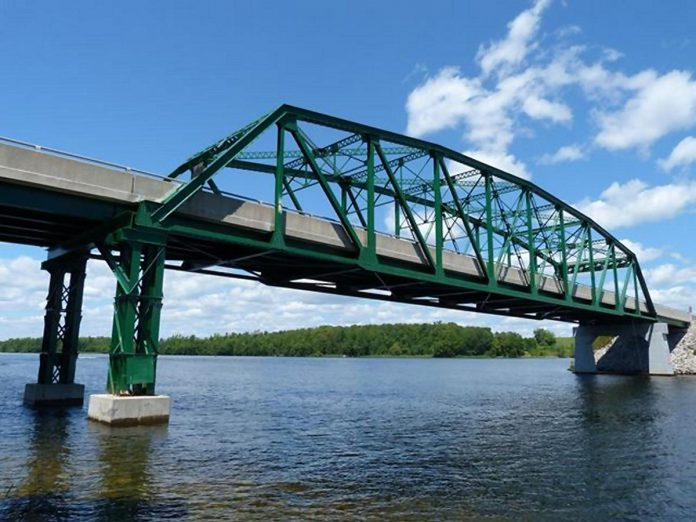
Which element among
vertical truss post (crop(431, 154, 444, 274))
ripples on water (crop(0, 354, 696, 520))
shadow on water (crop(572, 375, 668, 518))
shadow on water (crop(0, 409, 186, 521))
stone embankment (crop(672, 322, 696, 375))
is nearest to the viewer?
shadow on water (crop(0, 409, 186, 521))

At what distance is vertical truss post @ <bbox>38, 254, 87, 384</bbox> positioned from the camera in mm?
35000

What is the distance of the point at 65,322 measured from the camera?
35.6 m

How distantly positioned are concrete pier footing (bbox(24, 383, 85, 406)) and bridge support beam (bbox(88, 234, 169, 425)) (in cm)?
860

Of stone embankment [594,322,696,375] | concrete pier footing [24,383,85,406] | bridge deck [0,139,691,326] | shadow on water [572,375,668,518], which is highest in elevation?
bridge deck [0,139,691,326]

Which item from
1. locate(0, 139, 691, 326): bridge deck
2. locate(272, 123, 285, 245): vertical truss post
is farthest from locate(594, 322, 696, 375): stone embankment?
locate(272, 123, 285, 245): vertical truss post

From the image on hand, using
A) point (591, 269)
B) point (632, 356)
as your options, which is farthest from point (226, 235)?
point (632, 356)

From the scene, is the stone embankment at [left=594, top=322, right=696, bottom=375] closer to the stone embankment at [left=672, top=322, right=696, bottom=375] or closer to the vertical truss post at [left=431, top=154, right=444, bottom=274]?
the stone embankment at [left=672, top=322, right=696, bottom=375]

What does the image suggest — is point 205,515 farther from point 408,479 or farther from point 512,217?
point 512,217

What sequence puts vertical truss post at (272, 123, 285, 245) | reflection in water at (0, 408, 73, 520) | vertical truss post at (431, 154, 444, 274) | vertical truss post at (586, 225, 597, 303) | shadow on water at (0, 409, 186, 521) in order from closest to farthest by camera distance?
reflection in water at (0, 408, 73, 520), shadow on water at (0, 409, 186, 521), vertical truss post at (272, 123, 285, 245), vertical truss post at (431, 154, 444, 274), vertical truss post at (586, 225, 597, 303)

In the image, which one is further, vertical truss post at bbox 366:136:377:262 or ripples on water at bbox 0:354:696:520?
vertical truss post at bbox 366:136:377:262

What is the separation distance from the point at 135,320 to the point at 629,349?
312ft

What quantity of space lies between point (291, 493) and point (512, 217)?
53.3 meters

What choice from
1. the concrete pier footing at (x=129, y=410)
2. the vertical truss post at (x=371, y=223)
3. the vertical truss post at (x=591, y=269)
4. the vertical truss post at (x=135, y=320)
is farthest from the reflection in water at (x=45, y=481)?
the vertical truss post at (x=591, y=269)

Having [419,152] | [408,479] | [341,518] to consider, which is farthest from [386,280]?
[341,518]
